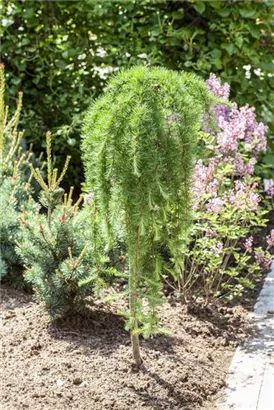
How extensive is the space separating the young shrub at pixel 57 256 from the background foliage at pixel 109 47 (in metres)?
1.77

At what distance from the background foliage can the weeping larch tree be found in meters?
2.35

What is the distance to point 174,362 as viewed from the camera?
3.81m

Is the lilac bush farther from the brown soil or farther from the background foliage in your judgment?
the background foliage

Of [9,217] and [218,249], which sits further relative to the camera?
[9,217]

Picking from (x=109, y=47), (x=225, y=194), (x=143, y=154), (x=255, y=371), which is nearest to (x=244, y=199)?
(x=225, y=194)

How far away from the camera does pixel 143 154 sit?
310 cm

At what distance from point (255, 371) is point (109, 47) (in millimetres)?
3208

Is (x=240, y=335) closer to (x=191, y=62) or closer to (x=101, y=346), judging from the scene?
(x=101, y=346)

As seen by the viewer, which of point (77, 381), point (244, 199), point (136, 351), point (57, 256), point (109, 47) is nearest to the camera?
point (77, 381)

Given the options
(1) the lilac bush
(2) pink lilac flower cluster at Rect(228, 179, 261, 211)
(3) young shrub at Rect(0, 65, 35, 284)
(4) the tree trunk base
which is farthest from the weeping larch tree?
(3) young shrub at Rect(0, 65, 35, 284)

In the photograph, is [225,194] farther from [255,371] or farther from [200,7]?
[200,7]

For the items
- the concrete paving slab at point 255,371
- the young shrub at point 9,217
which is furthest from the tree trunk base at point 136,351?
the young shrub at point 9,217

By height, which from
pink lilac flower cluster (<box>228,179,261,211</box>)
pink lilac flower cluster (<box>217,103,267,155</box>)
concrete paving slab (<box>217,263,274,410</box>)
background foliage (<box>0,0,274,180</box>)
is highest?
background foliage (<box>0,0,274,180</box>)

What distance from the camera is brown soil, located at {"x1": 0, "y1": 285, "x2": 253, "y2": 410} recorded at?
347 centimetres
